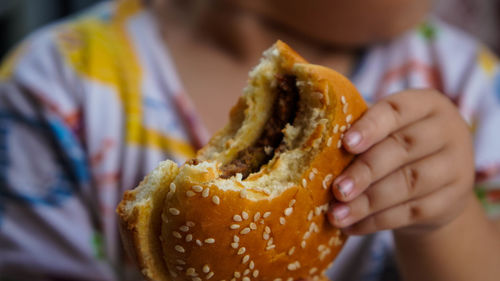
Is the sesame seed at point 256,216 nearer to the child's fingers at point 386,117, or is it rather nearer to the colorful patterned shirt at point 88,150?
the child's fingers at point 386,117

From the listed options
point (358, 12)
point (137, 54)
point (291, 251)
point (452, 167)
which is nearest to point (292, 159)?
point (291, 251)

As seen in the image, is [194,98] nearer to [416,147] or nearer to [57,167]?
[57,167]

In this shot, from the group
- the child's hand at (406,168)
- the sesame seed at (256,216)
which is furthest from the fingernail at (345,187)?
the sesame seed at (256,216)

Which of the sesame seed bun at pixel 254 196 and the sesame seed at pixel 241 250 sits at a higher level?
the sesame seed bun at pixel 254 196

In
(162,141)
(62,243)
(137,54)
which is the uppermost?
(137,54)

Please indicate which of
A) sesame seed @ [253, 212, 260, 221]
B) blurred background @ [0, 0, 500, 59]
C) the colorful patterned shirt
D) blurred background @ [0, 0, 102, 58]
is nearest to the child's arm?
sesame seed @ [253, 212, 260, 221]

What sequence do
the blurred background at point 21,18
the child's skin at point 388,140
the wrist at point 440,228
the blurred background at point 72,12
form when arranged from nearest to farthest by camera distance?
the child's skin at point 388,140, the wrist at point 440,228, the blurred background at point 72,12, the blurred background at point 21,18

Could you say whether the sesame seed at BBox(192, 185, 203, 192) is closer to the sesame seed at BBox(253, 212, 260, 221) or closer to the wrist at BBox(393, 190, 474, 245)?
the sesame seed at BBox(253, 212, 260, 221)
